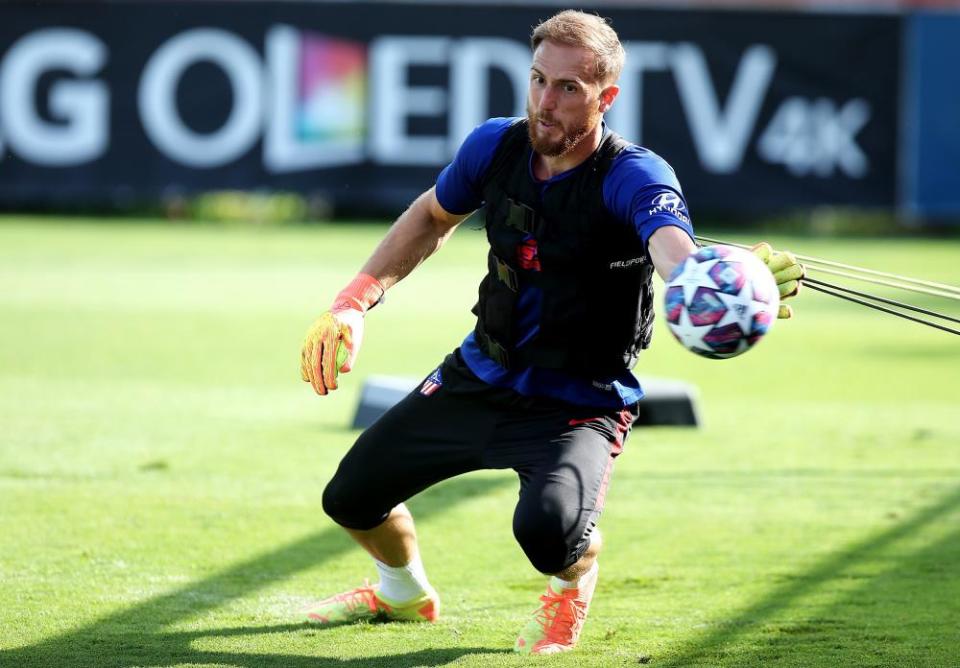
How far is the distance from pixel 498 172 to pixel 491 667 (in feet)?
5.33

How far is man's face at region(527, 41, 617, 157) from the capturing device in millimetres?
4824

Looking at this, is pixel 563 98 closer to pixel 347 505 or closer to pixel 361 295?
pixel 361 295

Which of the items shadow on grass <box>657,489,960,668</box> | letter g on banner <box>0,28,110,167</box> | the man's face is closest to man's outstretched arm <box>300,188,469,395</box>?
the man's face

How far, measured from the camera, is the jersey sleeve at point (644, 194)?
178 inches

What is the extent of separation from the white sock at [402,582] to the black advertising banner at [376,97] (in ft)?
53.0

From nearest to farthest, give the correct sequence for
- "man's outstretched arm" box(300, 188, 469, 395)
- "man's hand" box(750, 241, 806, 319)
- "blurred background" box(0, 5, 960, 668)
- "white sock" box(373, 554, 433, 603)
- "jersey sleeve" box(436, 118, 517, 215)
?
"man's hand" box(750, 241, 806, 319) < "man's outstretched arm" box(300, 188, 469, 395) < "jersey sleeve" box(436, 118, 517, 215) < "white sock" box(373, 554, 433, 603) < "blurred background" box(0, 5, 960, 668)

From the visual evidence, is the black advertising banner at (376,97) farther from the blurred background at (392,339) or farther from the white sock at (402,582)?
the white sock at (402,582)

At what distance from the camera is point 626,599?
568 centimetres

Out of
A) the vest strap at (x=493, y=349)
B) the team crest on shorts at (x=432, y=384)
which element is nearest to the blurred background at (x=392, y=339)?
the team crest on shorts at (x=432, y=384)

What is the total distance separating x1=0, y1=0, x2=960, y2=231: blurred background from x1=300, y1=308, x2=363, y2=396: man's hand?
1647 cm

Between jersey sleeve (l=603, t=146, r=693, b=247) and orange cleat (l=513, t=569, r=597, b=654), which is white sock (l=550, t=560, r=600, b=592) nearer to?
orange cleat (l=513, t=569, r=597, b=654)

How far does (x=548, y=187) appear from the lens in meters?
4.94

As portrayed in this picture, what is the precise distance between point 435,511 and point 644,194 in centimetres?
282

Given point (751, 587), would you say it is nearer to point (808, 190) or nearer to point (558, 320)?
point (558, 320)
